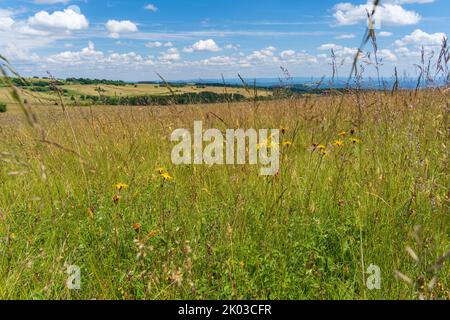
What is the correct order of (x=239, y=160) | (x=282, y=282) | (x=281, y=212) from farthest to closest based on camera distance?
(x=239, y=160) → (x=281, y=212) → (x=282, y=282)

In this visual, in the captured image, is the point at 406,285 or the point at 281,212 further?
the point at 281,212

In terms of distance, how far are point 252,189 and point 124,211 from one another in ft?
2.70

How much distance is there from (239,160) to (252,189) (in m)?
0.42

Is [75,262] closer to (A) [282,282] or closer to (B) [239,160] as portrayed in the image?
(A) [282,282]

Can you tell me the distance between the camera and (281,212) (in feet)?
6.81

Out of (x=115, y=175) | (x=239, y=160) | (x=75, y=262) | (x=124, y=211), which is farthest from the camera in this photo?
(x=115, y=175)
